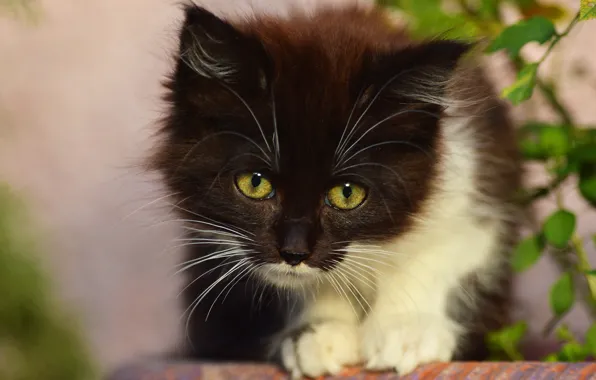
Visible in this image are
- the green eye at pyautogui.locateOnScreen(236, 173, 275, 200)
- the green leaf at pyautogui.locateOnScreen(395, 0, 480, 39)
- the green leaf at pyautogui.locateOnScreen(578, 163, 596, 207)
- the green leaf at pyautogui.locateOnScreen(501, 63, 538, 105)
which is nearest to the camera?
the green leaf at pyautogui.locateOnScreen(501, 63, 538, 105)

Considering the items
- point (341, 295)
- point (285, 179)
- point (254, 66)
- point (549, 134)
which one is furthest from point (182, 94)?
point (549, 134)

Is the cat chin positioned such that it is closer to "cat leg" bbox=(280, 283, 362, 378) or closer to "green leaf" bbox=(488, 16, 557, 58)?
"cat leg" bbox=(280, 283, 362, 378)

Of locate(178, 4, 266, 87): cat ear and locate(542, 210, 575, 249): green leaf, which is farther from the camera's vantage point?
locate(542, 210, 575, 249): green leaf

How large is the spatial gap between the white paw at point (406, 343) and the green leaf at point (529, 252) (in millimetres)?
196

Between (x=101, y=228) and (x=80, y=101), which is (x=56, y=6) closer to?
(x=80, y=101)

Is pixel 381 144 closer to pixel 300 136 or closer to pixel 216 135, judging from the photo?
pixel 300 136

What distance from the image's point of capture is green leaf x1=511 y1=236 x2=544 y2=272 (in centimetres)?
143

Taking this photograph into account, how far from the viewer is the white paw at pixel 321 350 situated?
1377 millimetres

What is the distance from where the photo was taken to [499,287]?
A: 166cm

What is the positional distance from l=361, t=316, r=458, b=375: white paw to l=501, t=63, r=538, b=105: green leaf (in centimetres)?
50

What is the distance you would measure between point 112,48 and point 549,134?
145 centimetres

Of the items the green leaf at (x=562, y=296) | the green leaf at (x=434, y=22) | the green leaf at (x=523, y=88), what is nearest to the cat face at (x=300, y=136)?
the green leaf at (x=523, y=88)

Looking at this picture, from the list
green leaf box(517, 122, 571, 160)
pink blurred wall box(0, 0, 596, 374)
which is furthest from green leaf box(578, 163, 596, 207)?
pink blurred wall box(0, 0, 596, 374)

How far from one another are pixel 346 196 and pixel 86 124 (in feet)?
4.31
